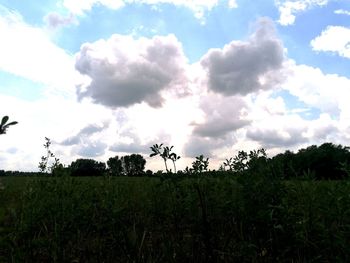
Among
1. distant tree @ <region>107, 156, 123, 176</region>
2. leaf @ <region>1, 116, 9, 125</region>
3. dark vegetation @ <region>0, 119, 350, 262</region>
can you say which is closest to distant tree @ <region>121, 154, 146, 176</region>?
distant tree @ <region>107, 156, 123, 176</region>

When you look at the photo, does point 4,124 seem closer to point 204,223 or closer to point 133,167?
point 204,223

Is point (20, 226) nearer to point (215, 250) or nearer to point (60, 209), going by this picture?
point (60, 209)

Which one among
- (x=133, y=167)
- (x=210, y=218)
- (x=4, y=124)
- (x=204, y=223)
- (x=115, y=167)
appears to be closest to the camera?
(x=4, y=124)

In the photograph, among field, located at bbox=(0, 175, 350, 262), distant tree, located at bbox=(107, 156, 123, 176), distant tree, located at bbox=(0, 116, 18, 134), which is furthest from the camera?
distant tree, located at bbox=(107, 156, 123, 176)

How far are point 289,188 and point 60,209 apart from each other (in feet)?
8.08

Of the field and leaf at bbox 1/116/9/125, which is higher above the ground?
leaf at bbox 1/116/9/125

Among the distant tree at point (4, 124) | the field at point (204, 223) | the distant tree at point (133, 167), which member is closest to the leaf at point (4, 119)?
the distant tree at point (4, 124)

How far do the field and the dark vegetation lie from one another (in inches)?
0.4

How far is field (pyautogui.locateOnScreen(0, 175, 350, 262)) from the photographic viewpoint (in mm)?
3730

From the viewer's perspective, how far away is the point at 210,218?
4762 millimetres

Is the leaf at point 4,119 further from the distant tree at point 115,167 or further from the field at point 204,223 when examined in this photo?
the distant tree at point 115,167

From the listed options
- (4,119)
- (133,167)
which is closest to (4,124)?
(4,119)

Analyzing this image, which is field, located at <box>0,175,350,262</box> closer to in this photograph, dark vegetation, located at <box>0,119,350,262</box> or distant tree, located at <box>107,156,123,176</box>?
dark vegetation, located at <box>0,119,350,262</box>

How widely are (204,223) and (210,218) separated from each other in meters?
0.89
